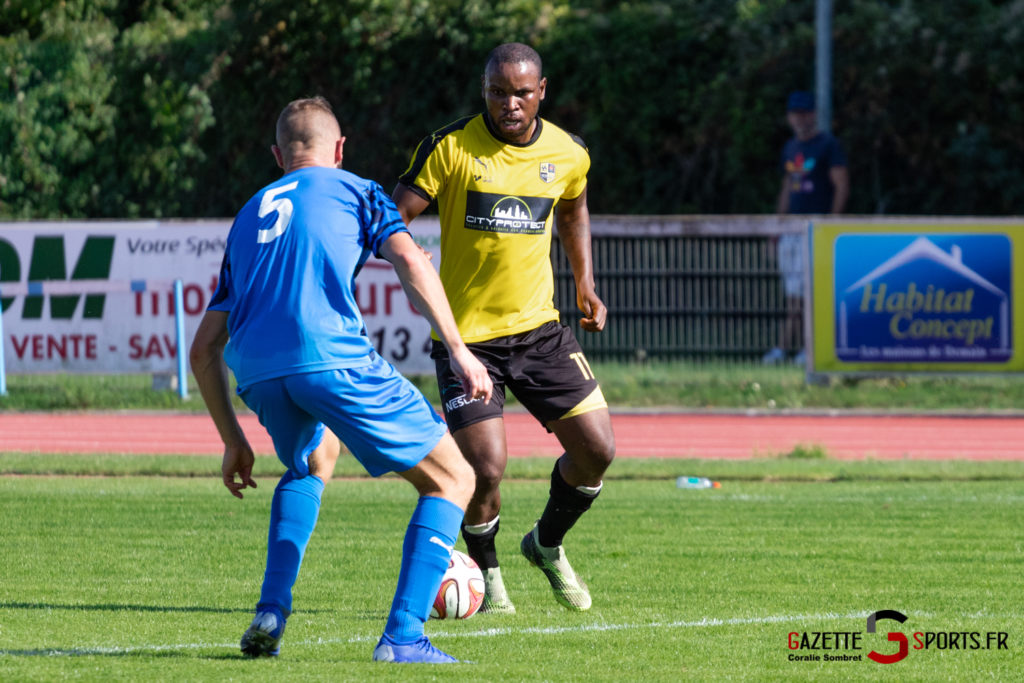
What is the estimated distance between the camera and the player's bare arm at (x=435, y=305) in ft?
16.9

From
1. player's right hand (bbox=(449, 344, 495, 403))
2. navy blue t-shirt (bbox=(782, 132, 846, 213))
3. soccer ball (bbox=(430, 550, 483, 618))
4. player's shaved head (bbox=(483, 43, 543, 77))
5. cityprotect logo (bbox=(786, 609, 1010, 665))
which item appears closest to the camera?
player's right hand (bbox=(449, 344, 495, 403))

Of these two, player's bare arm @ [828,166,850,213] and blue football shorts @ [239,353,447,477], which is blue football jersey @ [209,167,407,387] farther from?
player's bare arm @ [828,166,850,213]

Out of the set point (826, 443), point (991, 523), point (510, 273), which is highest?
point (510, 273)

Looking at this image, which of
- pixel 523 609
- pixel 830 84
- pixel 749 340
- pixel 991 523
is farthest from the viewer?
pixel 830 84

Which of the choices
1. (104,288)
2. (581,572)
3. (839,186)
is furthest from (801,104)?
(581,572)

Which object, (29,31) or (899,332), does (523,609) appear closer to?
(899,332)

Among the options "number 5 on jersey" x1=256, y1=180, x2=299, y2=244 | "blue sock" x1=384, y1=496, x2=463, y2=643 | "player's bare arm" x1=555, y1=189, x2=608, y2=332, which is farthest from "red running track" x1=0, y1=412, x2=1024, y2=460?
"number 5 on jersey" x1=256, y1=180, x2=299, y2=244

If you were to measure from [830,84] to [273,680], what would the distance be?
17601 mm

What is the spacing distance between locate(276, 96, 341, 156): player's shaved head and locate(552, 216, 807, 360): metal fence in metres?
11.4

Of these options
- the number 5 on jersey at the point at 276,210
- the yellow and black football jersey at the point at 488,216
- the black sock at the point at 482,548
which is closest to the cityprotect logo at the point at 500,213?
the yellow and black football jersey at the point at 488,216

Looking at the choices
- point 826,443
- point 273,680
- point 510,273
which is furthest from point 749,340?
point 273,680

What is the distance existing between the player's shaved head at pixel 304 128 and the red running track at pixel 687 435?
25.4 ft

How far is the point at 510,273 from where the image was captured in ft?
22.9

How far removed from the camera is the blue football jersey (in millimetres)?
5207
